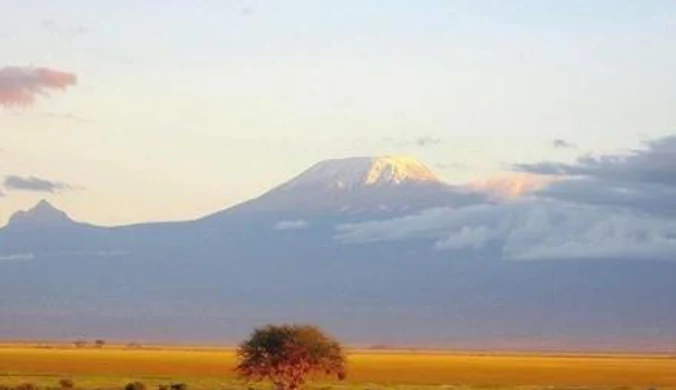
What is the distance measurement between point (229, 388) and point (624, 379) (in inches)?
2297

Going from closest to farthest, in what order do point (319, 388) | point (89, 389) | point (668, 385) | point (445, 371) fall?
point (89, 389) → point (319, 388) → point (668, 385) → point (445, 371)

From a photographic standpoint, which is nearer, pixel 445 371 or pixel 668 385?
pixel 668 385

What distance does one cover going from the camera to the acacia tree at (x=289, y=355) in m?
84.8

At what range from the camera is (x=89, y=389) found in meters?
93.8

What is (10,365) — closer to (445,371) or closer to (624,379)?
(445,371)

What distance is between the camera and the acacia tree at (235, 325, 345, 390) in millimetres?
84812

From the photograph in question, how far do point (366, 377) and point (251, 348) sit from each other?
165ft

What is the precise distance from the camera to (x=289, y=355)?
278 feet

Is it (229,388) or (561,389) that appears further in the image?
(561,389)

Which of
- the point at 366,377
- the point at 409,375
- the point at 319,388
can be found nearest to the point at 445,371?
the point at 409,375

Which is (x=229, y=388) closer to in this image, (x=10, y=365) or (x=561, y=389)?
(x=561, y=389)

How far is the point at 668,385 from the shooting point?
420ft

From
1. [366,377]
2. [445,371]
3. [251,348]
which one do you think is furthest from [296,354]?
[445,371]

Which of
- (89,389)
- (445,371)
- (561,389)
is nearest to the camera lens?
(89,389)
